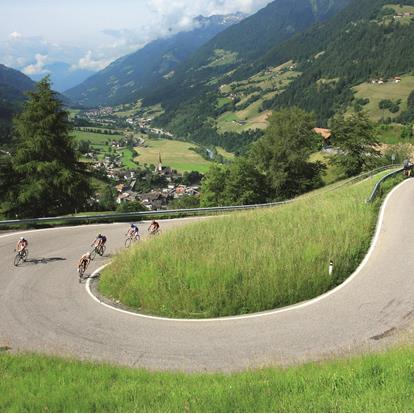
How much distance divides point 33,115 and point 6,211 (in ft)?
24.0

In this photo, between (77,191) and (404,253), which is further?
(77,191)

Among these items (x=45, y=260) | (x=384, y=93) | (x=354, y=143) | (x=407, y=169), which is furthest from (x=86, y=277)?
(x=384, y=93)

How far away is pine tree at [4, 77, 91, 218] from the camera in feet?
104

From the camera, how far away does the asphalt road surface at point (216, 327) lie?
33.2 ft

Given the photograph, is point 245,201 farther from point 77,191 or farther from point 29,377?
point 29,377

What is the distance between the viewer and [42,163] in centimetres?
3139

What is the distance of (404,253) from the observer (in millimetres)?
15883

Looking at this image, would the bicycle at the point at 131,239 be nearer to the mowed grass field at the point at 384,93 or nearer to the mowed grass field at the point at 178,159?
the mowed grass field at the point at 178,159

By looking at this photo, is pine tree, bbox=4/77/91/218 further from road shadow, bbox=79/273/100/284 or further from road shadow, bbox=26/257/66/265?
road shadow, bbox=79/273/100/284

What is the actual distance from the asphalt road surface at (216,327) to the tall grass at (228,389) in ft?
5.43

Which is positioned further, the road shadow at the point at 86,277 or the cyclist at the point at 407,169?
the cyclist at the point at 407,169

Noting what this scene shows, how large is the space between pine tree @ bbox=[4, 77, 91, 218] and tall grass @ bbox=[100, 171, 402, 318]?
16493 millimetres

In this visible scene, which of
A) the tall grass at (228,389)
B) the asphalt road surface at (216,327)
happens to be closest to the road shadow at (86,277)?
the asphalt road surface at (216,327)

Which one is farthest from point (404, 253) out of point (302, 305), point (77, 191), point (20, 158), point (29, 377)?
point (20, 158)
